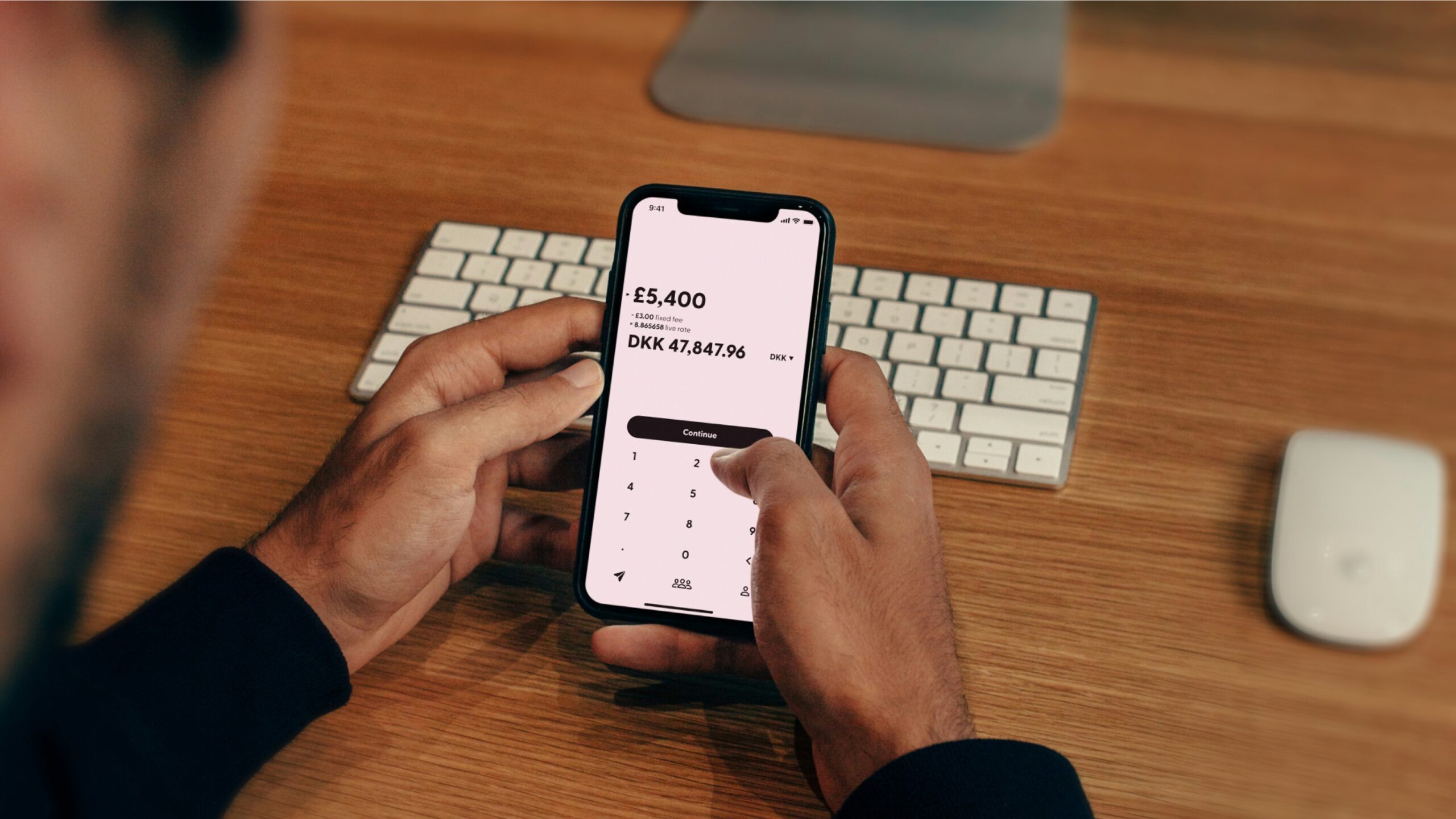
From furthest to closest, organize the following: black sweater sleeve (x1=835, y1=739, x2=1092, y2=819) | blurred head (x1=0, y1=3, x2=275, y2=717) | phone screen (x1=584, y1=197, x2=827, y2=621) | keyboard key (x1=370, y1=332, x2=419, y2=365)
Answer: keyboard key (x1=370, y1=332, x2=419, y2=365) < phone screen (x1=584, y1=197, x2=827, y2=621) < black sweater sleeve (x1=835, y1=739, x2=1092, y2=819) < blurred head (x1=0, y1=3, x2=275, y2=717)

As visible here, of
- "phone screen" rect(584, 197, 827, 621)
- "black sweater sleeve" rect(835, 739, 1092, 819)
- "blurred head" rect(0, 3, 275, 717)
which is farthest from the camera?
"phone screen" rect(584, 197, 827, 621)

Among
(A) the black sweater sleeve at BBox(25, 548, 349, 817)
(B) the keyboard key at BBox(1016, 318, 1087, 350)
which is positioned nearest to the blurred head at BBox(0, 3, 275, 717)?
(A) the black sweater sleeve at BBox(25, 548, 349, 817)

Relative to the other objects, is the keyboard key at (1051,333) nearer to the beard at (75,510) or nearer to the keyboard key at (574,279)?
the keyboard key at (574,279)

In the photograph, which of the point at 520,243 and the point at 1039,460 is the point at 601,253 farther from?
the point at 1039,460

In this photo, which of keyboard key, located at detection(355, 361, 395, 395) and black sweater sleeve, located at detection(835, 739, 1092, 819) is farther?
keyboard key, located at detection(355, 361, 395, 395)

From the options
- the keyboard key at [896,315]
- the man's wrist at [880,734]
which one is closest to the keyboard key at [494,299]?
the keyboard key at [896,315]

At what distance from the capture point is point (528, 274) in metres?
0.62

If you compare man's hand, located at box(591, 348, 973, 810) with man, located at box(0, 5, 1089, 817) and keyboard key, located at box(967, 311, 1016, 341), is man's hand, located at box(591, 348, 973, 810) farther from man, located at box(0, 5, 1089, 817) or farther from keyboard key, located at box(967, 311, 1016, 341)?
keyboard key, located at box(967, 311, 1016, 341)

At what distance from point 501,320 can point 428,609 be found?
0.16 metres

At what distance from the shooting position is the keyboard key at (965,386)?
21.9 inches

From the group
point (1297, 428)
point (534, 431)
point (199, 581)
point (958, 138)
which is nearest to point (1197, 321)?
point (1297, 428)

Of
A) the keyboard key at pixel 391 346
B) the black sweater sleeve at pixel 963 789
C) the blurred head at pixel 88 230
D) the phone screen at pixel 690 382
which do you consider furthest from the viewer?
the keyboard key at pixel 391 346

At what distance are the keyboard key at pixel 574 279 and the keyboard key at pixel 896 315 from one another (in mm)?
177

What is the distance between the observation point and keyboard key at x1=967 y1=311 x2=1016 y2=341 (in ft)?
1.90
